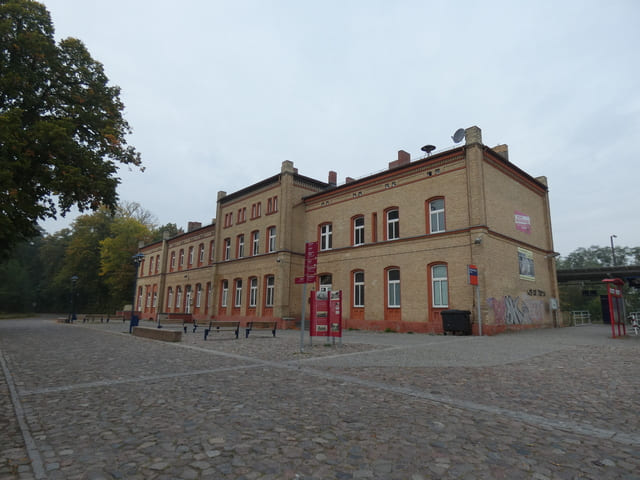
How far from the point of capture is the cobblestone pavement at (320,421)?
10.3 ft

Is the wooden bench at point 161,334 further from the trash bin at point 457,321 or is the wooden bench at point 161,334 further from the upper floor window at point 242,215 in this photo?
the upper floor window at point 242,215

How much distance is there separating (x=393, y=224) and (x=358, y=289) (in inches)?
181

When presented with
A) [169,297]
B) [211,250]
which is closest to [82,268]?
[169,297]

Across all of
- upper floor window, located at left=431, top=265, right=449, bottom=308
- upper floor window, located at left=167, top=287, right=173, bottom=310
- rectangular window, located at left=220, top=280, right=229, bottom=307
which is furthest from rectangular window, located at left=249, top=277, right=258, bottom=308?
upper floor window, located at left=167, top=287, right=173, bottom=310

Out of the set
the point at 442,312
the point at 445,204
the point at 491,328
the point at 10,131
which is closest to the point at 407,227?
the point at 445,204

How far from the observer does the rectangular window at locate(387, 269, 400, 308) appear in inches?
827

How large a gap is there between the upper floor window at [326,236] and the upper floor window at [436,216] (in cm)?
761

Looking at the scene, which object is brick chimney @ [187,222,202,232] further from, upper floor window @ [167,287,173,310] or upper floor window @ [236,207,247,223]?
upper floor window @ [236,207,247,223]

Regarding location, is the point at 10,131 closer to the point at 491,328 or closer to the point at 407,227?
the point at 407,227

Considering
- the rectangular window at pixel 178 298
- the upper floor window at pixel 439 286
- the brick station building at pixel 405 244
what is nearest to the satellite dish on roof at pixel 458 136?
the brick station building at pixel 405 244

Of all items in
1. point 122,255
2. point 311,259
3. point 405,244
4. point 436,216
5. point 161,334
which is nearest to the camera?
point 311,259

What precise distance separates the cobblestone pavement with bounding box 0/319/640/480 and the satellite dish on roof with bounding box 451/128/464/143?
14.4 m

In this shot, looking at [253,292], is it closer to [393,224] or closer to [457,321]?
[393,224]

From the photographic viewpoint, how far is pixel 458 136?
20.4 m
